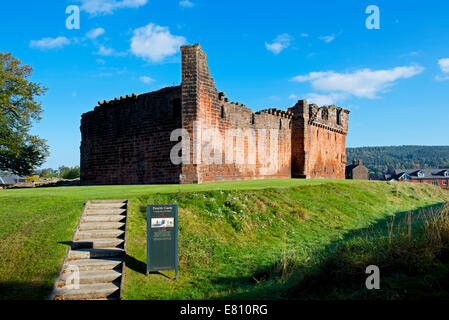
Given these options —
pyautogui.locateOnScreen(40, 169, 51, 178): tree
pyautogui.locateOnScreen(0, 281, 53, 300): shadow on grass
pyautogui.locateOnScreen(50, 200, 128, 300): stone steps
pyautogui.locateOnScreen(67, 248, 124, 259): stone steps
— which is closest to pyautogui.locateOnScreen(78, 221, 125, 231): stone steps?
pyautogui.locateOnScreen(50, 200, 128, 300): stone steps

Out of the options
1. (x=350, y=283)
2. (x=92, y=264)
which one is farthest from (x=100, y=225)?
(x=350, y=283)

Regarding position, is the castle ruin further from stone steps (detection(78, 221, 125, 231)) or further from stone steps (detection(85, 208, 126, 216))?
stone steps (detection(78, 221, 125, 231))

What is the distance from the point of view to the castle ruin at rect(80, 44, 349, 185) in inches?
755

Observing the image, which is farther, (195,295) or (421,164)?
(421,164)

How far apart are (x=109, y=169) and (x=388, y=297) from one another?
21.8 m

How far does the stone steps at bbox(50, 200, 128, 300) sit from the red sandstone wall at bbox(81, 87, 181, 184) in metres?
9.34

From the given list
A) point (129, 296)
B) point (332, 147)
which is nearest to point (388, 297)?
point (129, 296)

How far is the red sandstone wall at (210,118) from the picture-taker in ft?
62.5

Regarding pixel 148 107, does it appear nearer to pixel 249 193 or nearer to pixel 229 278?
pixel 249 193

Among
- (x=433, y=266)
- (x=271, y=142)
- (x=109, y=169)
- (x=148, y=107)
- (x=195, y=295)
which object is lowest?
(x=195, y=295)

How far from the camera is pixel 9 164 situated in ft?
108

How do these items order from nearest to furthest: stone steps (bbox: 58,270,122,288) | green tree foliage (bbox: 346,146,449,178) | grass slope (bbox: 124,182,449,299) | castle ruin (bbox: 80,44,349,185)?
stone steps (bbox: 58,270,122,288), grass slope (bbox: 124,182,449,299), castle ruin (bbox: 80,44,349,185), green tree foliage (bbox: 346,146,449,178)

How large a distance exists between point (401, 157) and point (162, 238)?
191158mm

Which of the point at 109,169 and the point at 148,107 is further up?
the point at 148,107
